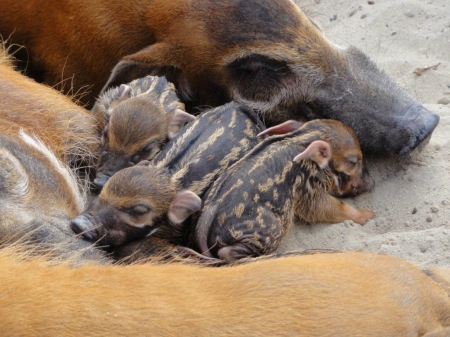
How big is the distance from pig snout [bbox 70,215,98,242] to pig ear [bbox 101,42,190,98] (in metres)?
1.03

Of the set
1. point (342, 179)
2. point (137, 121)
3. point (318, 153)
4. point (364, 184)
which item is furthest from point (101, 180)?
point (364, 184)

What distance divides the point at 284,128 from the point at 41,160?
42.0 inches

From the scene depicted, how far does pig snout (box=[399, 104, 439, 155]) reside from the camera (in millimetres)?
3082

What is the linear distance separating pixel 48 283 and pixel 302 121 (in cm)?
178

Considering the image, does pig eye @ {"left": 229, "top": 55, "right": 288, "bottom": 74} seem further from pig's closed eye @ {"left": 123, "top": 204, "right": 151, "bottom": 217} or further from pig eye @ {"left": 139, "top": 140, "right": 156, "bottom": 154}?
pig's closed eye @ {"left": 123, "top": 204, "right": 151, "bottom": 217}

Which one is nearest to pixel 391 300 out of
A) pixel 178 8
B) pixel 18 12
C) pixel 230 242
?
pixel 230 242

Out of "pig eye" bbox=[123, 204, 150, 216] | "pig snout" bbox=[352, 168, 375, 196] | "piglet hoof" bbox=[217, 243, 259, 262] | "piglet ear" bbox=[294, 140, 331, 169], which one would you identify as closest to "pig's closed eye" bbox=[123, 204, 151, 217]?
"pig eye" bbox=[123, 204, 150, 216]

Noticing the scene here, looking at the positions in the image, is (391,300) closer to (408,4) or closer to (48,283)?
(48,283)

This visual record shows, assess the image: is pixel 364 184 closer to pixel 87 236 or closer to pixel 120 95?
pixel 120 95

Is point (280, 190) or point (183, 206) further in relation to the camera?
point (280, 190)

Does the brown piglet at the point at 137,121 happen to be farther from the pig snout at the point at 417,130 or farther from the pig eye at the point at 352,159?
the pig snout at the point at 417,130

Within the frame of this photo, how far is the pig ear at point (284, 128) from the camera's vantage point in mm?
3087

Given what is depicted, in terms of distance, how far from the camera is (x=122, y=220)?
8.47 ft

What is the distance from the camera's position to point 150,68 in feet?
10.9
